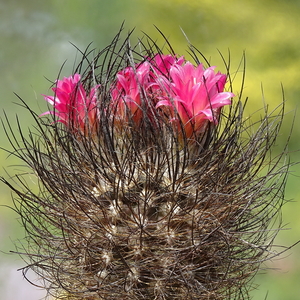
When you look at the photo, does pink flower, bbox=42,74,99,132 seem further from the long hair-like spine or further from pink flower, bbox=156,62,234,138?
pink flower, bbox=156,62,234,138

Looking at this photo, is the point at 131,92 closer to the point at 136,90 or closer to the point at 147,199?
the point at 136,90

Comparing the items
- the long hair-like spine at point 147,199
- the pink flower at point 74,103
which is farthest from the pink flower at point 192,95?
the pink flower at point 74,103

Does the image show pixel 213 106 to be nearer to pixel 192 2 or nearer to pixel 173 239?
pixel 173 239

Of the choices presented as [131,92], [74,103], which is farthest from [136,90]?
[74,103]

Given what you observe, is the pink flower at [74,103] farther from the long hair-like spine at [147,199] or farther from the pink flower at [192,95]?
the pink flower at [192,95]

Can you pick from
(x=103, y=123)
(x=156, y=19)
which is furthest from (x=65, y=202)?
(x=156, y=19)

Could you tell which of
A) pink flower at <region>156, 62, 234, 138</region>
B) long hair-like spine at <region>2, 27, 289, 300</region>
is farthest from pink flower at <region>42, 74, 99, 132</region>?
pink flower at <region>156, 62, 234, 138</region>
